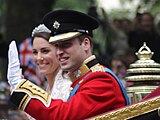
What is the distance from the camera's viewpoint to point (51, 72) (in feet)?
22.2

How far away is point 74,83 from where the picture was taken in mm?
5523

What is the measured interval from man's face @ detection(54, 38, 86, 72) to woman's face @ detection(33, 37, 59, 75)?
1360 millimetres

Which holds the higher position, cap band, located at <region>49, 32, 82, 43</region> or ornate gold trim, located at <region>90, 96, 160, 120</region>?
cap band, located at <region>49, 32, 82, 43</region>

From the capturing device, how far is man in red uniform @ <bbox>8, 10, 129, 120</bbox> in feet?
16.3

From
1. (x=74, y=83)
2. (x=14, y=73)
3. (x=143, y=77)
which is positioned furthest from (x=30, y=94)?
(x=143, y=77)

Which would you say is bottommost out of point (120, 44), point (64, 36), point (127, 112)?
point (120, 44)

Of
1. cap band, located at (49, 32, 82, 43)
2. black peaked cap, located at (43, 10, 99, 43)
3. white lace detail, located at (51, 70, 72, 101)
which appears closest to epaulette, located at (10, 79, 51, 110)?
cap band, located at (49, 32, 82, 43)

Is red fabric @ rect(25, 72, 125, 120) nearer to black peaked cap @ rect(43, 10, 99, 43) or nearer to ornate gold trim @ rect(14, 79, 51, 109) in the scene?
ornate gold trim @ rect(14, 79, 51, 109)

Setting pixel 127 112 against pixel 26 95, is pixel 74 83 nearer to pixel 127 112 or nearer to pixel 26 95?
pixel 26 95

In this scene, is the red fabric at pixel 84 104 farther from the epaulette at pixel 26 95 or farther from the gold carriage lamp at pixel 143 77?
the gold carriage lamp at pixel 143 77

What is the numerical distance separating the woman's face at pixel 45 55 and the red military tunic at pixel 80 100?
1495mm

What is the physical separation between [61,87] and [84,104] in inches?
58.9

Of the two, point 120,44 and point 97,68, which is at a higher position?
point 97,68

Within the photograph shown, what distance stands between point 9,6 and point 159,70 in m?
8.02
